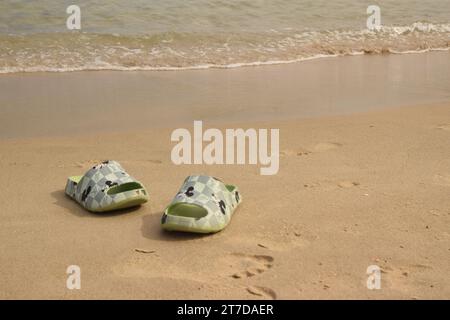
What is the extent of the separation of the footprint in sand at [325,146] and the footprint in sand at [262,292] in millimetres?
1986

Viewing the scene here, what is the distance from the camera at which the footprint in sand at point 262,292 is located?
8.66 feet

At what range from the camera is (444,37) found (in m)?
9.38

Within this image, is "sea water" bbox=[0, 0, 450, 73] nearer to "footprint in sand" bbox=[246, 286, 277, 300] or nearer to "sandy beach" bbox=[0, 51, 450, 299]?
"sandy beach" bbox=[0, 51, 450, 299]

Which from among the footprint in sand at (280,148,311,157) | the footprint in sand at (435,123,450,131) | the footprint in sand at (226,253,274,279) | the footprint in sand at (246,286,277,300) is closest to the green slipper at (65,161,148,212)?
the footprint in sand at (226,253,274,279)

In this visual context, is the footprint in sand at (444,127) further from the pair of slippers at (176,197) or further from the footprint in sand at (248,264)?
the footprint in sand at (248,264)

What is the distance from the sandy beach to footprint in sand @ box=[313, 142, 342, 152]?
0.01m

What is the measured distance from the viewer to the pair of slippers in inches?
125

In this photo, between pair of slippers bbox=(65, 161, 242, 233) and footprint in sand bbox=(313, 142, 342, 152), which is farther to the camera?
footprint in sand bbox=(313, 142, 342, 152)

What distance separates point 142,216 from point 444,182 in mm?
1844

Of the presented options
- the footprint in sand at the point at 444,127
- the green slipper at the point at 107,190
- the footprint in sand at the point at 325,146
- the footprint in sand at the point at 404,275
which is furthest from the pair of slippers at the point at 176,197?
the footprint in sand at the point at 444,127

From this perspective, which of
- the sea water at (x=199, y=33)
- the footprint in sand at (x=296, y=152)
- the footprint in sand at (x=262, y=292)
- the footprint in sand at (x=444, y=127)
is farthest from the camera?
the sea water at (x=199, y=33)

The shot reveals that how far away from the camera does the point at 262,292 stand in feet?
8.75
